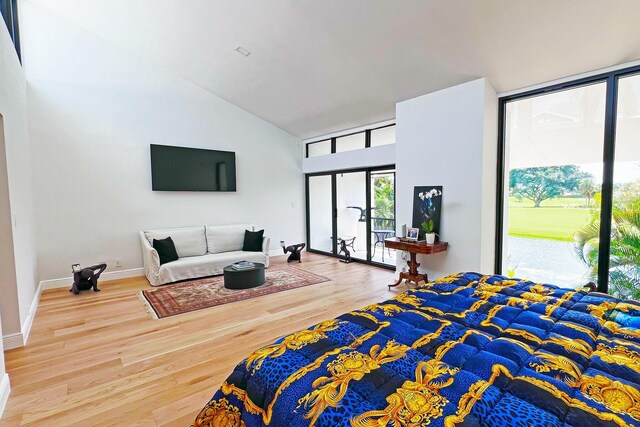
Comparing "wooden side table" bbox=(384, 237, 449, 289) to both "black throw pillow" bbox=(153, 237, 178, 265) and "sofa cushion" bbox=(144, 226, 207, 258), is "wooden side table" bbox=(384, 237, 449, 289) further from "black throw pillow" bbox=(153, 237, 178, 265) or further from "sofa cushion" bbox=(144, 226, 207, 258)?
"black throw pillow" bbox=(153, 237, 178, 265)

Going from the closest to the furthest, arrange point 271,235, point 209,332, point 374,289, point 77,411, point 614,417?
point 614,417, point 77,411, point 209,332, point 374,289, point 271,235

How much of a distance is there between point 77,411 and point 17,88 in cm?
379

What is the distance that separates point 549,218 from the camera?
3846 millimetres

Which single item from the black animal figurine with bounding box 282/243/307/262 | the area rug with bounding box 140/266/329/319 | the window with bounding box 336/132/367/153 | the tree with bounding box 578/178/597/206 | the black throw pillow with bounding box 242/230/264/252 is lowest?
the area rug with bounding box 140/266/329/319

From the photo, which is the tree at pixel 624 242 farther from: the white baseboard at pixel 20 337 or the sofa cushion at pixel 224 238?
the white baseboard at pixel 20 337

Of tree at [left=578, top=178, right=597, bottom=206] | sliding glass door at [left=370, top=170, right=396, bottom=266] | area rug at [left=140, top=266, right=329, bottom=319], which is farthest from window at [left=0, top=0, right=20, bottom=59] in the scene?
tree at [left=578, top=178, right=597, bottom=206]

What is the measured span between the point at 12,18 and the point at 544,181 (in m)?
7.04

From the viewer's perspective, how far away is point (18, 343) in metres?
2.80

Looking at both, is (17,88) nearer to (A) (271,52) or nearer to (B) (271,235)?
(A) (271,52)

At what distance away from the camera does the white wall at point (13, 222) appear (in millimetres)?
2738

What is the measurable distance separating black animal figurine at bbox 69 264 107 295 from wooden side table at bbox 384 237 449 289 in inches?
168

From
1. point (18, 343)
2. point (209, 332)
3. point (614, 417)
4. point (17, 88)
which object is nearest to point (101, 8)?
point (17, 88)

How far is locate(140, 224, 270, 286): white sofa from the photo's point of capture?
15.6ft

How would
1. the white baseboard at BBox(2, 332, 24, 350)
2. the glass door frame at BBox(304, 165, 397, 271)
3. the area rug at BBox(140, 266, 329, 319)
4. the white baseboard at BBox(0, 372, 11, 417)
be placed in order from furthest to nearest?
the glass door frame at BBox(304, 165, 397, 271) → the area rug at BBox(140, 266, 329, 319) → the white baseboard at BBox(2, 332, 24, 350) → the white baseboard at BBox(0, 372, 11, 417)
